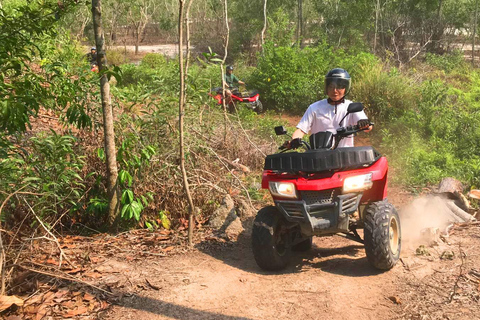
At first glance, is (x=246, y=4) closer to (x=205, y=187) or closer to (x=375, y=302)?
(x=205, y=187)

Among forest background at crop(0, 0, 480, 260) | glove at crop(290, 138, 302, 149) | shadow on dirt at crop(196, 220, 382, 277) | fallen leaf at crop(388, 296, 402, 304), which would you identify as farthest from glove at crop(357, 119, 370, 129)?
forest background at crop(0, 0, 480, 260)

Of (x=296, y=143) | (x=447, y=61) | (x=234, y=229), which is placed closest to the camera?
(x=296, y=143)

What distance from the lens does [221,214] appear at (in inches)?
243

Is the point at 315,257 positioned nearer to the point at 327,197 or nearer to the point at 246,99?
the point at 327,197

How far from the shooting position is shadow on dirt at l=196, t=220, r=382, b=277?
16.4 feet

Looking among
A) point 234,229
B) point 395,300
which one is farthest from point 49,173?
point 395,300

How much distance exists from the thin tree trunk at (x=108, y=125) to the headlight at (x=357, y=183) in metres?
2.62

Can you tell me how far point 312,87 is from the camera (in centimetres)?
1556

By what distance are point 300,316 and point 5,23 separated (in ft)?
11.5

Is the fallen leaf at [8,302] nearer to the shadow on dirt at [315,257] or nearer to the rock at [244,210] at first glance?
the shadow on dirt at [315,257]

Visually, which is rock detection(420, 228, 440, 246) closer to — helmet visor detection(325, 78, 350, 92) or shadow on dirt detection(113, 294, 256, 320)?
helmet visor detection(325, 78, 350, 92)

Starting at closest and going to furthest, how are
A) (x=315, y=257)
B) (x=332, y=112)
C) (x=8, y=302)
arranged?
(x=8, y=302) < (x=332, y=112) < (x=315, y=257)

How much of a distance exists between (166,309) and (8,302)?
1.19m

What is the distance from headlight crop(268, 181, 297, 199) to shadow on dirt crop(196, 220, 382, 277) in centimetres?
85
